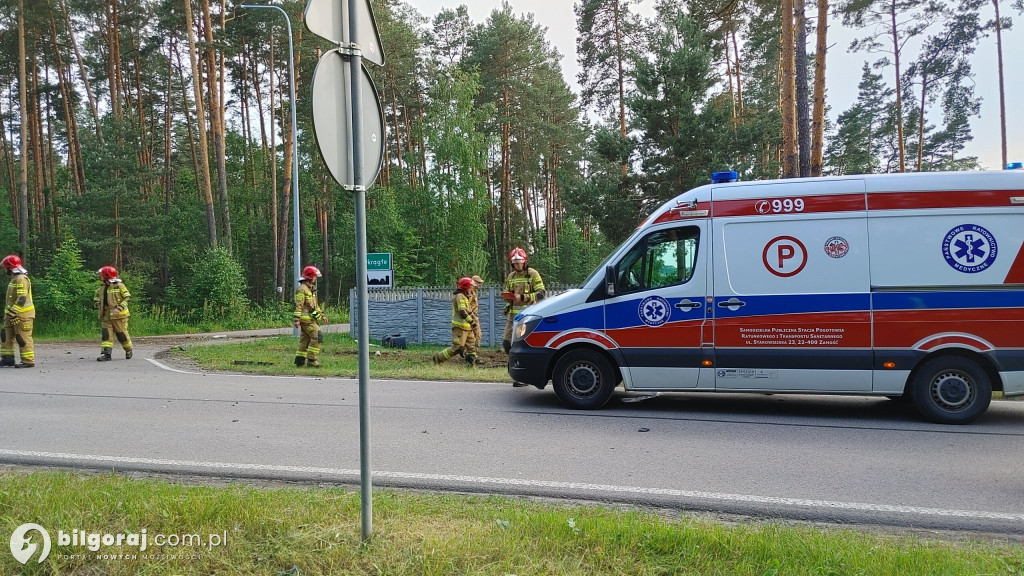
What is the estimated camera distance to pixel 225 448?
590 cm

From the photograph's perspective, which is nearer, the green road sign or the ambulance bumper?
the ambulance bumper

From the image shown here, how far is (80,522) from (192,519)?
614mm

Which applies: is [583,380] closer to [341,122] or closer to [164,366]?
[341,122]

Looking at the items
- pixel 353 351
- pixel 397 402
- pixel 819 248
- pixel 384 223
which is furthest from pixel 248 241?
pixel 819 248

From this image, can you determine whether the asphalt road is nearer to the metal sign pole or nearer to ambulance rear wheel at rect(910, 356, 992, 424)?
ambulance rear wheel at rect(910, 356, 992, 424)

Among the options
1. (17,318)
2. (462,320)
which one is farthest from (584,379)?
(17,318)

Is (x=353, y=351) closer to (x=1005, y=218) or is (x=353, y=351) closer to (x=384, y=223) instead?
(x=1005, y=218)

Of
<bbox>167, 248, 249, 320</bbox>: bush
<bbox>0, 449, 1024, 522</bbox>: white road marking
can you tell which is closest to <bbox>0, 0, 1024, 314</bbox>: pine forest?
<bbox>167, 248, 249, 320</bbox>: bush

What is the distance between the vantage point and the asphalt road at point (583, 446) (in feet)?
15.0

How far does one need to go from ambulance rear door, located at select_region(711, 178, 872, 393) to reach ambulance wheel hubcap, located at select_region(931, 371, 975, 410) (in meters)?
0.73

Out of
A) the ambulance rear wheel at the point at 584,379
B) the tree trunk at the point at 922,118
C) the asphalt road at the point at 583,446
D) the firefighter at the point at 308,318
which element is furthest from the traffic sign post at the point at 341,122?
the tree trunk at the point at 922,118

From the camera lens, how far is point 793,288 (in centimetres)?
696

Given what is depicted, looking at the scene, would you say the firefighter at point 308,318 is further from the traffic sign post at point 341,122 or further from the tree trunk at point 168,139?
the tree trunk at point 168,139

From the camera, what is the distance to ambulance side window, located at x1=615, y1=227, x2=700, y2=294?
23.9ft
